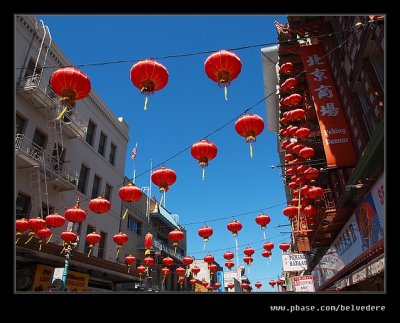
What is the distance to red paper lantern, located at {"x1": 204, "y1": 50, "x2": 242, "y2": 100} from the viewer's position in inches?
273

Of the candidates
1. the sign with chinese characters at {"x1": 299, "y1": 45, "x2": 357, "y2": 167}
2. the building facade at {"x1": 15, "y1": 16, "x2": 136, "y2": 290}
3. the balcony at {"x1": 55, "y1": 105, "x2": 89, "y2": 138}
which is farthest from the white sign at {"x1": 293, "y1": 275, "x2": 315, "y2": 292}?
the balcony at {"x1": 55, "y1": 105, "x2": 89, "y2": 138}

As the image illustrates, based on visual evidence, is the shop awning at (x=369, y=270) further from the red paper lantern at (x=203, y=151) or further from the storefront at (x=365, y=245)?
the red paper lantern at (x=203, y=151)

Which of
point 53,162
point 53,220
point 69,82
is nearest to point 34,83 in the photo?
point 53,162

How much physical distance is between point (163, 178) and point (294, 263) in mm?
13950

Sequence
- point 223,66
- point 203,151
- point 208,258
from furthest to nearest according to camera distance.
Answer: point 208,258, point 203,151, point 223,66

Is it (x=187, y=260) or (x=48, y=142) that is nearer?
(x=48, y=142)

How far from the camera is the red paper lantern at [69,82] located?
23.6 feet

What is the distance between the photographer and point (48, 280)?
14844 mm

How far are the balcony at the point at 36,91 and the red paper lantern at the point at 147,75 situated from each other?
11.4m

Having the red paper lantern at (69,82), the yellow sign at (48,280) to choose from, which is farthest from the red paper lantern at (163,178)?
the yellow sign at (48,280)

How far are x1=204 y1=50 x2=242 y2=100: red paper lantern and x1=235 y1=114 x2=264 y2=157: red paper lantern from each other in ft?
4.69

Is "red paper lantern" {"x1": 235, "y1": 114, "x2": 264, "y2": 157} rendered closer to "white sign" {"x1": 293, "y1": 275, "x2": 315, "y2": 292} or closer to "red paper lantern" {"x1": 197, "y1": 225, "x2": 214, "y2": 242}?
"red paper lantern" {"x1": 197, "y1": 225, "x2": 214, "y2": 242}

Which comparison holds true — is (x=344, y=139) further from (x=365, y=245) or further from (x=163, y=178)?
(x=163, y=178)
